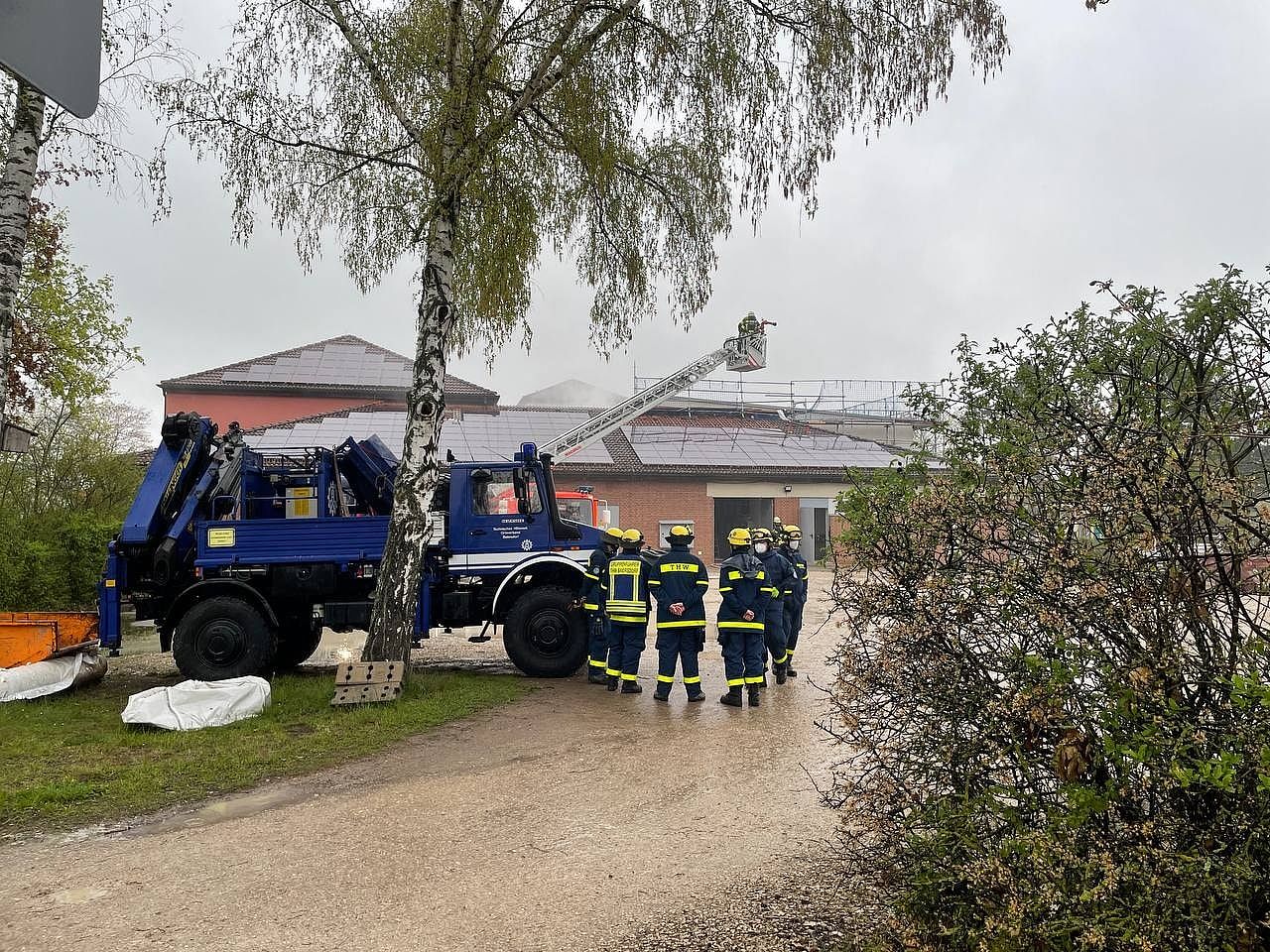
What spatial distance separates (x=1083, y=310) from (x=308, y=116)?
8333mm

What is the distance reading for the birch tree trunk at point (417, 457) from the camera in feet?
28.6

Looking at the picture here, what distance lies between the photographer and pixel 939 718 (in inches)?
119

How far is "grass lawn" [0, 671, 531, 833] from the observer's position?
5.75 m

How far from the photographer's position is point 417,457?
28.7 ft

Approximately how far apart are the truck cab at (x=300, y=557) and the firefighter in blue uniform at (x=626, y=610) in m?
0.80

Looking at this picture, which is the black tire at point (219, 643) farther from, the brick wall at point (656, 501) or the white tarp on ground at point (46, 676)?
the brick wall at point (656, 501)

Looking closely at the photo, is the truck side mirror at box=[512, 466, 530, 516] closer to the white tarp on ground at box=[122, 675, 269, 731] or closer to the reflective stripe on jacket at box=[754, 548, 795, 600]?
the reflective stripe on jacket at box=[754, 548, 795, 600]

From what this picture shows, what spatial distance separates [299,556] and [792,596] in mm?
5539

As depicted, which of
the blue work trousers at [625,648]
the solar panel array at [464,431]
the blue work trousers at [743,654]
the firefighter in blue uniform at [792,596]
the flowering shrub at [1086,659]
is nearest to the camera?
the flowering shrub at [1086,659]

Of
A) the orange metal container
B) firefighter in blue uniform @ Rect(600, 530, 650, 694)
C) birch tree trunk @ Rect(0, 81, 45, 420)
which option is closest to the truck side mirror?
firefighter in blue uniform @ Rect(600, 530, 650, 694)

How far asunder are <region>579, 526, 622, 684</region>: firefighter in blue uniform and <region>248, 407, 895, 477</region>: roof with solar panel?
56.6 ft

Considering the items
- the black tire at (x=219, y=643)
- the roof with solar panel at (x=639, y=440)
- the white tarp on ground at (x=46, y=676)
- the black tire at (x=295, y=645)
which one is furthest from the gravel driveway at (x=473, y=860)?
the roof with solar panel at (x=639, y=440)

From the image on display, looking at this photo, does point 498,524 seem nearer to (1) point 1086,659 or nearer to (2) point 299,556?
(2) point 299,556

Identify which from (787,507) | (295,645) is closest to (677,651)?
(295,645)
